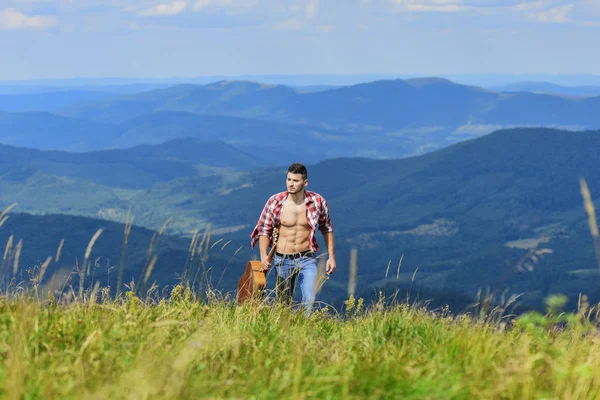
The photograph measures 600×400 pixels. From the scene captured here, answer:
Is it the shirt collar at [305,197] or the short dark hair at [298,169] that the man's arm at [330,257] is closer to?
the shirt collar at [305,197]

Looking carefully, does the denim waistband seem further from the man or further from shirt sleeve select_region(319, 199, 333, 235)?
shirt sleeve select_region(319, 199, 333, 235)

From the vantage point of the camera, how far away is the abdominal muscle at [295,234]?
32.4 ft

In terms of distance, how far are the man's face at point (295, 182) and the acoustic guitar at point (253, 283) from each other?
0.70 metres

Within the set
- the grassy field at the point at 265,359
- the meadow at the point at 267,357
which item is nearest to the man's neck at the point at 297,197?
the meadow at the point at 267,357

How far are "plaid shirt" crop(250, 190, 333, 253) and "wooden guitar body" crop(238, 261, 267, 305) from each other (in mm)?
895

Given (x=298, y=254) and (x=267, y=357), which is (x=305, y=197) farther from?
(x=267, y=357)

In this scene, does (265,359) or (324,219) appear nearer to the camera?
(265,359)

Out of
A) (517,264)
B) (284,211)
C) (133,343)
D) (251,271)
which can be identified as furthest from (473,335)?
(284,211)

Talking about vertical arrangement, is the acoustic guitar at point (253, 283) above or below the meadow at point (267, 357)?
below

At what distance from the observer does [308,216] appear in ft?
32.1

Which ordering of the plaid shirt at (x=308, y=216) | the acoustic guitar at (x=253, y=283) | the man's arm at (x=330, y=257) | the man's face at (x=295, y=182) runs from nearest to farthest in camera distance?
1. the acoustic guitar at (x=253, y=283)
2. the man's arm at (x=330, y=257)
3. the man's face at (x=295, y=182)
4. the plaid shirt at (x=308, y=216)

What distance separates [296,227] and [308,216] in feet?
0.70

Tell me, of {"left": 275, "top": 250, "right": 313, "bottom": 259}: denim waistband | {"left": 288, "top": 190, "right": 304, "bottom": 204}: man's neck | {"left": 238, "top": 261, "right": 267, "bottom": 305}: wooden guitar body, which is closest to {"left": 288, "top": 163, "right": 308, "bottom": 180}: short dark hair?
{"left": 288, "top": 190, "right": 304, "bottom": 204}: man's neck

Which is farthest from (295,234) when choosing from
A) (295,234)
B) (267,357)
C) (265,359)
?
(265,359)
